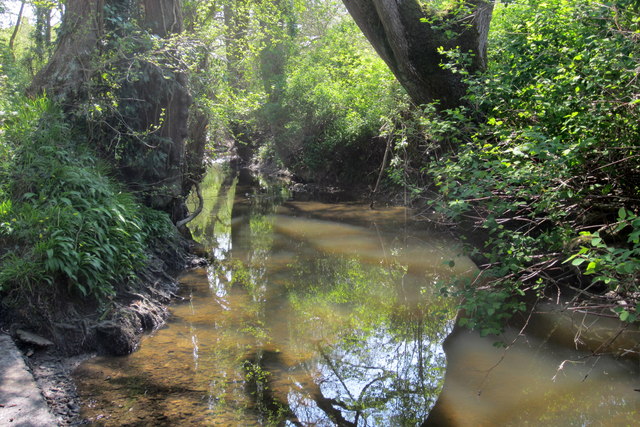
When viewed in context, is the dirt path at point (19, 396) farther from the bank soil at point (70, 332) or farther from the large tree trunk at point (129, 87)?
the large tree trunk at point (129, 87)

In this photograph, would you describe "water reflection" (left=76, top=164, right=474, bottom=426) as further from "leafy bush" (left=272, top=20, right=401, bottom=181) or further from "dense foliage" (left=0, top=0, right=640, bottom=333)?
"leafy bush" (left=272, top=20, right=401, bottom=181)

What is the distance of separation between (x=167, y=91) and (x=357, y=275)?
4516 mm

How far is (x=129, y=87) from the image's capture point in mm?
7934

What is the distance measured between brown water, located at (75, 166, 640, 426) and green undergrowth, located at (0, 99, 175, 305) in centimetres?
91

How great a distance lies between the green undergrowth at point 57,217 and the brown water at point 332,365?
2.97 feet

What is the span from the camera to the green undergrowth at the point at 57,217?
192 inches

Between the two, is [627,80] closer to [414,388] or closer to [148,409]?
[414,388]

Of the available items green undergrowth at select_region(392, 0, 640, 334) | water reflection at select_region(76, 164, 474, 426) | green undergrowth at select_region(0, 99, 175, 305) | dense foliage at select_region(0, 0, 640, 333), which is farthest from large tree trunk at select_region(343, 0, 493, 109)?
green undergrowth at select_region(0, 99, 175, 305)

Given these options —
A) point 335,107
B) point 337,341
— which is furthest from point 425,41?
point 335,107

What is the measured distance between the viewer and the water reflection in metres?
4.07

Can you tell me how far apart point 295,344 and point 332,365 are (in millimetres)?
590

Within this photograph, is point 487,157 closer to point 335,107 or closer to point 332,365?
point 332,365

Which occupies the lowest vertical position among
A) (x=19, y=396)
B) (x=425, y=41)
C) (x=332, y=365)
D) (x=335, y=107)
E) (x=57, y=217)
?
(x=332, y=365)

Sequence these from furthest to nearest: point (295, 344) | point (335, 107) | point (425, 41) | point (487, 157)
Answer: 1. point (335, 107)
2. point (425, 41)
3. point (295, 344)
4. point (487, 157)
